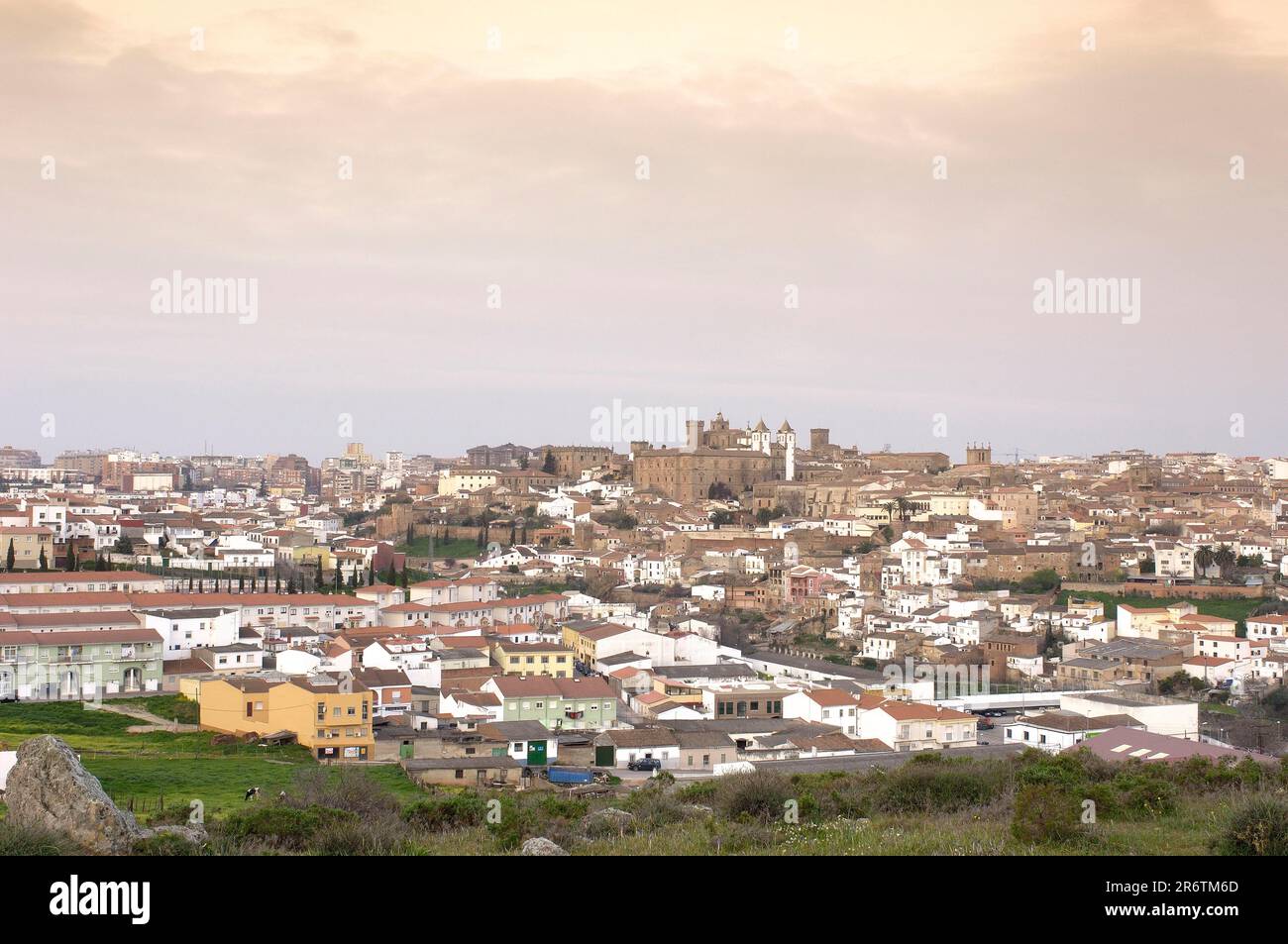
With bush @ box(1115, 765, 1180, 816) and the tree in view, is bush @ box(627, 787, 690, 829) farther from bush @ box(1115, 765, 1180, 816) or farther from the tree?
the tree

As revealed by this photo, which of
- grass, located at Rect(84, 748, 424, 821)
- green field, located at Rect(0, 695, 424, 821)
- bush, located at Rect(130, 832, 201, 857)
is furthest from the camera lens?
green field, located at Rect(0, 695, 424, 821)

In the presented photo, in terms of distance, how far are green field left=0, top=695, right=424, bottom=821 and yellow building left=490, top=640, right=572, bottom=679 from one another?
429 centimetres

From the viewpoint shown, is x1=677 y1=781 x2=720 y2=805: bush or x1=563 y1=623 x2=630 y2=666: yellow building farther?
x1=563 y1=623 x2=630 y2=666: yellow building

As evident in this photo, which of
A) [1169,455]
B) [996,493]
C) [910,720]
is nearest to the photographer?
[910,720]

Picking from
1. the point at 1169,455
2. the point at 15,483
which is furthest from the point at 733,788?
the point at 1169,455

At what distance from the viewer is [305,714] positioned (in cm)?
1249

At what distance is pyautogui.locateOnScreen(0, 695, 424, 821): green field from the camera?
939cm

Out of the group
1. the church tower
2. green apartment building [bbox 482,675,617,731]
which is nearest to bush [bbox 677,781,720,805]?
green apartment building [bbox 482,675,617,731]

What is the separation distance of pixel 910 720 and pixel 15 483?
4739 cm

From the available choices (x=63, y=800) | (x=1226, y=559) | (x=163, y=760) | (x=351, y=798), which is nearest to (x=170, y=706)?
(x=163, y=760)

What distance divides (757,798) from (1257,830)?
231cm

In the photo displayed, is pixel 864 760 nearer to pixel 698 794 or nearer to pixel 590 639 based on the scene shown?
pixel 698 794
